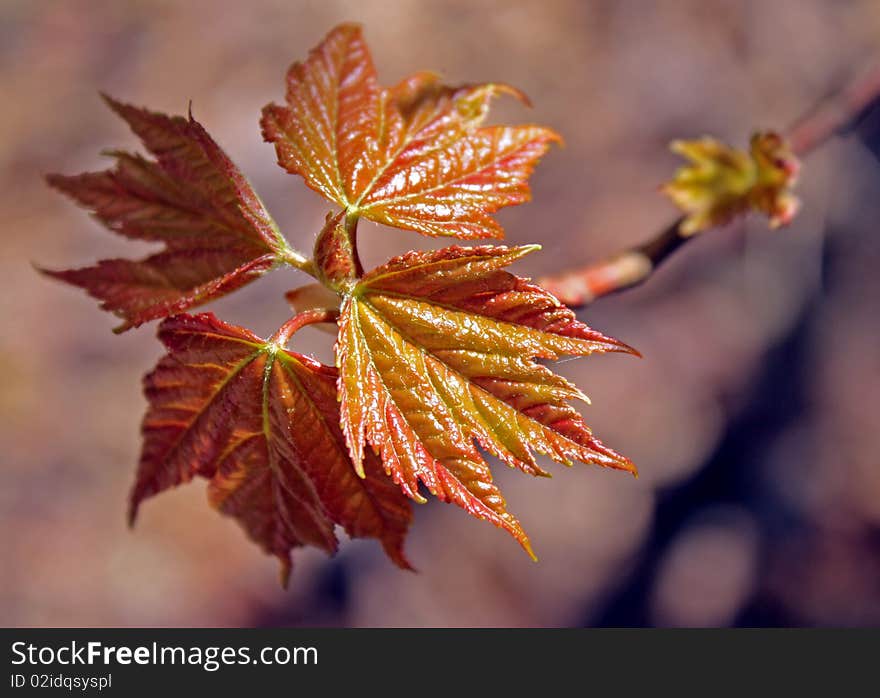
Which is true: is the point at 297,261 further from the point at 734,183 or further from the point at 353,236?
the point at 734,183

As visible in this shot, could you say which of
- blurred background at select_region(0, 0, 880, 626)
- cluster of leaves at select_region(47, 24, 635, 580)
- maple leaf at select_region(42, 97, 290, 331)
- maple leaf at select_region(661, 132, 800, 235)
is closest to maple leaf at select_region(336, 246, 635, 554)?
cluster of leaves at select_region(47, 24, 635, 580)

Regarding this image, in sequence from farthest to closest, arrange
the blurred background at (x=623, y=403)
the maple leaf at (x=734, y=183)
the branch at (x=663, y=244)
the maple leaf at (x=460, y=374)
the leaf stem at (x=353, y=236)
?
the blurred background at (x=623, y=403) → the maple leaf at (x=734, y=183) → the branch at (x=663, y=244) → the leaf stem at (x=353, y=236) → the maple leaf at (x=460, y=374)

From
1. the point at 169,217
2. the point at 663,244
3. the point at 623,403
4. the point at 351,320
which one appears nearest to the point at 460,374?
the point at 351,320

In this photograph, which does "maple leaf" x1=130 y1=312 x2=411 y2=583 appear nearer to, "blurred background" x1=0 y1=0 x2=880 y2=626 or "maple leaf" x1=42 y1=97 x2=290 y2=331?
"maple leaf" x1=42 y1=97 x2=290 y2=331

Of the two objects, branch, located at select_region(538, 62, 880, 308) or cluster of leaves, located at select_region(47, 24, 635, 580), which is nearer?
cluster of leaves, located at select_region(47, 24, 635, 580)

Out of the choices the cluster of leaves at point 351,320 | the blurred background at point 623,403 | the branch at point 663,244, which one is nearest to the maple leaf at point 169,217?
the cluster of leaves at point 351,320

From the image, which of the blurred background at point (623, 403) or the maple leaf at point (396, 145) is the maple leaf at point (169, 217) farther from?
the blurred background at point (623, 403)
